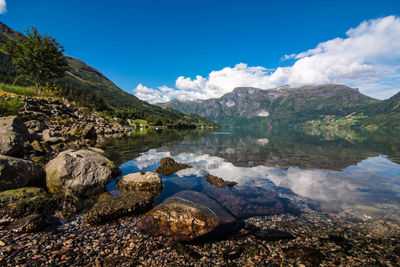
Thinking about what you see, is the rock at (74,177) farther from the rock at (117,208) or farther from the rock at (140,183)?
the rock at (117,208)

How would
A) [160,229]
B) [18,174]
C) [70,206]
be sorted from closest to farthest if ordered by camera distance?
[160,229] → [70,206] → [18,174]

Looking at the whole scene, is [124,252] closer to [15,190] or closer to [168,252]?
[168,252]

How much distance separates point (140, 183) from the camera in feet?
51.0

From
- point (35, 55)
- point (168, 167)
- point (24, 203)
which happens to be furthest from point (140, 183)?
point (35, 55)

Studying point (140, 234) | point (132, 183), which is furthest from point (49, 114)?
point (140, 234)

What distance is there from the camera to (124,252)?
774cm

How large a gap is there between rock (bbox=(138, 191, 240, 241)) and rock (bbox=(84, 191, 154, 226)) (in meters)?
0.98

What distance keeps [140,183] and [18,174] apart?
817 centimetres

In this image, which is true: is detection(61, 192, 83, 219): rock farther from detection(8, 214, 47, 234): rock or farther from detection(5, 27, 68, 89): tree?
detection(5, 27, 68, 89): tree

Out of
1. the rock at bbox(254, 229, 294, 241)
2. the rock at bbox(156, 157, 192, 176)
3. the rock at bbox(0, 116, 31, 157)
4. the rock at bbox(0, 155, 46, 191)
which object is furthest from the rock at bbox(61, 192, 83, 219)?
the rock at bbox(254, 229, 294, 241)

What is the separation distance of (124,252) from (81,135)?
47.8 metres

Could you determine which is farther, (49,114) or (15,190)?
(49,114)

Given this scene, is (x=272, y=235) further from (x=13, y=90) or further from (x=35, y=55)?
(x=35, y=55)

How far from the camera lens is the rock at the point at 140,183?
1538 cm
